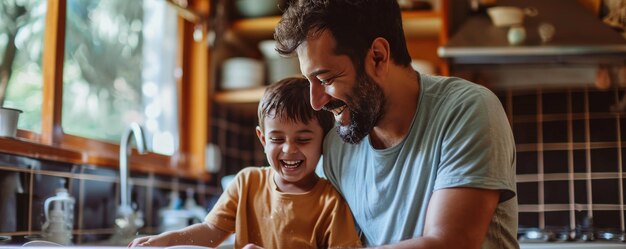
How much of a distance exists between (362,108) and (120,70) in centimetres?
142

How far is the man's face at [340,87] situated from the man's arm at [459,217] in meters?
0.23

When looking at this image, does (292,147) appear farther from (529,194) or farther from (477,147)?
(529,194)

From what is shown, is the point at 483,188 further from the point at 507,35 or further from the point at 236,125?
the point at 236,125

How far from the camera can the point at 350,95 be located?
4.91 ft

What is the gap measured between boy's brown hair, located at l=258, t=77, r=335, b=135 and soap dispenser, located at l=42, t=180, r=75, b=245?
0.66 metres

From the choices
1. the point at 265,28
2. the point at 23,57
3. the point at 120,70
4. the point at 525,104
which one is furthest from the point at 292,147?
the point at 525,104

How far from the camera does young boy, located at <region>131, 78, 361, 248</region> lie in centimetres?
160

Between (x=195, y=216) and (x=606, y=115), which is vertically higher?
(x=606, y=115)

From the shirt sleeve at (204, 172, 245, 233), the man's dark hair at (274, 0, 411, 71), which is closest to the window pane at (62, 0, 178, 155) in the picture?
the shirt sleeve at (204, 172, 245, 233)

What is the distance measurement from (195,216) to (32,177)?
2.83ft

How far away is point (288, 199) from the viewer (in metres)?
1.64

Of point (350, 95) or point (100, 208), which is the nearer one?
point (350, 95)

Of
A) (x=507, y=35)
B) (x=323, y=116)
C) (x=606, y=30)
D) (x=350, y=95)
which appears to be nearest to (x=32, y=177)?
(x=323, y=116)

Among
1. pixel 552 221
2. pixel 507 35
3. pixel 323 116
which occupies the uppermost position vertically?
pixel 507 35
